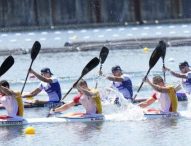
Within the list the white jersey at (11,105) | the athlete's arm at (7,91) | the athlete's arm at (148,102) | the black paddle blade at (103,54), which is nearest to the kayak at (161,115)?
the athlete's arm at (148,102)

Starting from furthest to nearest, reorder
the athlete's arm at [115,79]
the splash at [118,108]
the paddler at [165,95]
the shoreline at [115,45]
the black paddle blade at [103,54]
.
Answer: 1. the shoreline at [115,45]
2. the black paddle blade at [103,54]
3. the athlete's arm at [115,79]
4. the splash at [118,108]
5. the paddler at [165,95]

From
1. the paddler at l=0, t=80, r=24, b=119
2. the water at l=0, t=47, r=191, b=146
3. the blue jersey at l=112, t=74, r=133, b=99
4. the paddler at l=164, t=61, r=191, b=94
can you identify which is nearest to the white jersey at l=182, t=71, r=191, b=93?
the paddler at l=164, t=61, r=191, b=94

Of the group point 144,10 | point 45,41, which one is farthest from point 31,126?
point 144,10

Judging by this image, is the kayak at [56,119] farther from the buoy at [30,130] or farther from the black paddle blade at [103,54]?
the black paddle blade at [103,54]

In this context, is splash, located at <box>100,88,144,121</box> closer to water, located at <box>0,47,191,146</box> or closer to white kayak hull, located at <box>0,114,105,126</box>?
water, located at <box>0,47,191,146</box>

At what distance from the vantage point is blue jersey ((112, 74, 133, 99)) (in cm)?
2356

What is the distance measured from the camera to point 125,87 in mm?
23562

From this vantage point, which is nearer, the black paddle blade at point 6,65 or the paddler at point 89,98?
the paddler at point 89,98

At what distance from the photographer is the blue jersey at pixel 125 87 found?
77.3ft

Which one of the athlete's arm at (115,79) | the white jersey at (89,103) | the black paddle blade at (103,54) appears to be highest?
the black paddle blade at (103,54)

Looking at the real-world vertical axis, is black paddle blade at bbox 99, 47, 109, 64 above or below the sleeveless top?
above

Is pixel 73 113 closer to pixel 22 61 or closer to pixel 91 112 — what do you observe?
pixel 91 112

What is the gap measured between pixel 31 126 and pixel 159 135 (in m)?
3.25

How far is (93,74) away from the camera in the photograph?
1238 inches
